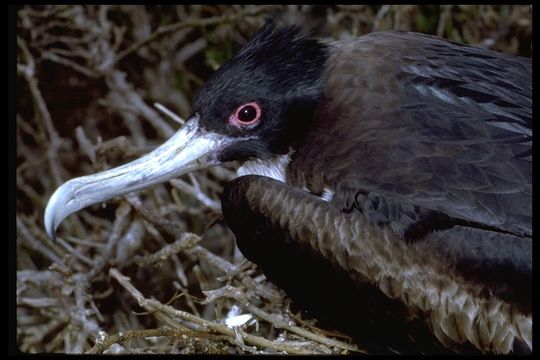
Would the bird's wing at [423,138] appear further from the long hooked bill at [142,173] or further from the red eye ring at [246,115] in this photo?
the long hooked bill at [142,173]

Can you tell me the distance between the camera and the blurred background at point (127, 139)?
2.90 metres

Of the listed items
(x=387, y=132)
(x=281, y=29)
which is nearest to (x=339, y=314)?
(x=387, y=132)

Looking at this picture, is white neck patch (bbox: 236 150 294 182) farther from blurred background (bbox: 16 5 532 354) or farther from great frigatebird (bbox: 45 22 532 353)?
blurred background (bbox: 16 5 532 354)

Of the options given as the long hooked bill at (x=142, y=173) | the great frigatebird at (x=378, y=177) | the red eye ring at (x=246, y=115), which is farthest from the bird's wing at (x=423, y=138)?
the long hooked bill at (x=142, y=173)

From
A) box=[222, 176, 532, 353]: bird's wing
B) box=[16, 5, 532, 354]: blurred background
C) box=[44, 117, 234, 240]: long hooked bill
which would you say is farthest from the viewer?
box=[16, 5, 532, 354]: blurred background

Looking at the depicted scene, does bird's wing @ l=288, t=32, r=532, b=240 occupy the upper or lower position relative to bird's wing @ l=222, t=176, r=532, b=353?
upper

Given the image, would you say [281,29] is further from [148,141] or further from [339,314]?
[148,141]

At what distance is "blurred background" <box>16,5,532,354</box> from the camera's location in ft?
9.52

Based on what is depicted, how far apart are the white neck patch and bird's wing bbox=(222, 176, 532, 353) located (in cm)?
20

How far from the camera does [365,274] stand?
2.14 metres

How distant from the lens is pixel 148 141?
368 centimetres

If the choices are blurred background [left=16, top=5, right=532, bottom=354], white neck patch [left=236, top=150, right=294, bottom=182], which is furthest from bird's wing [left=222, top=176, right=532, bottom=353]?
blurred background [left=16, top=5, right=532, bottom=354]

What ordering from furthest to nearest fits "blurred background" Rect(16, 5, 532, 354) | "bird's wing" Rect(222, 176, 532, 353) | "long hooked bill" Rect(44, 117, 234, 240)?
"blurred background" Rect(16, 5, 532, 354), "long hooked bill" Rect(44, 117, 234, 240), "bird's wing" Rect(222, 176, 532, 353)

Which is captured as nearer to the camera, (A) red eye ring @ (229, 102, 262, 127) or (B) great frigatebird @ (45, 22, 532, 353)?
(B) great frigatebird @ (45, 22, 532, 353)
